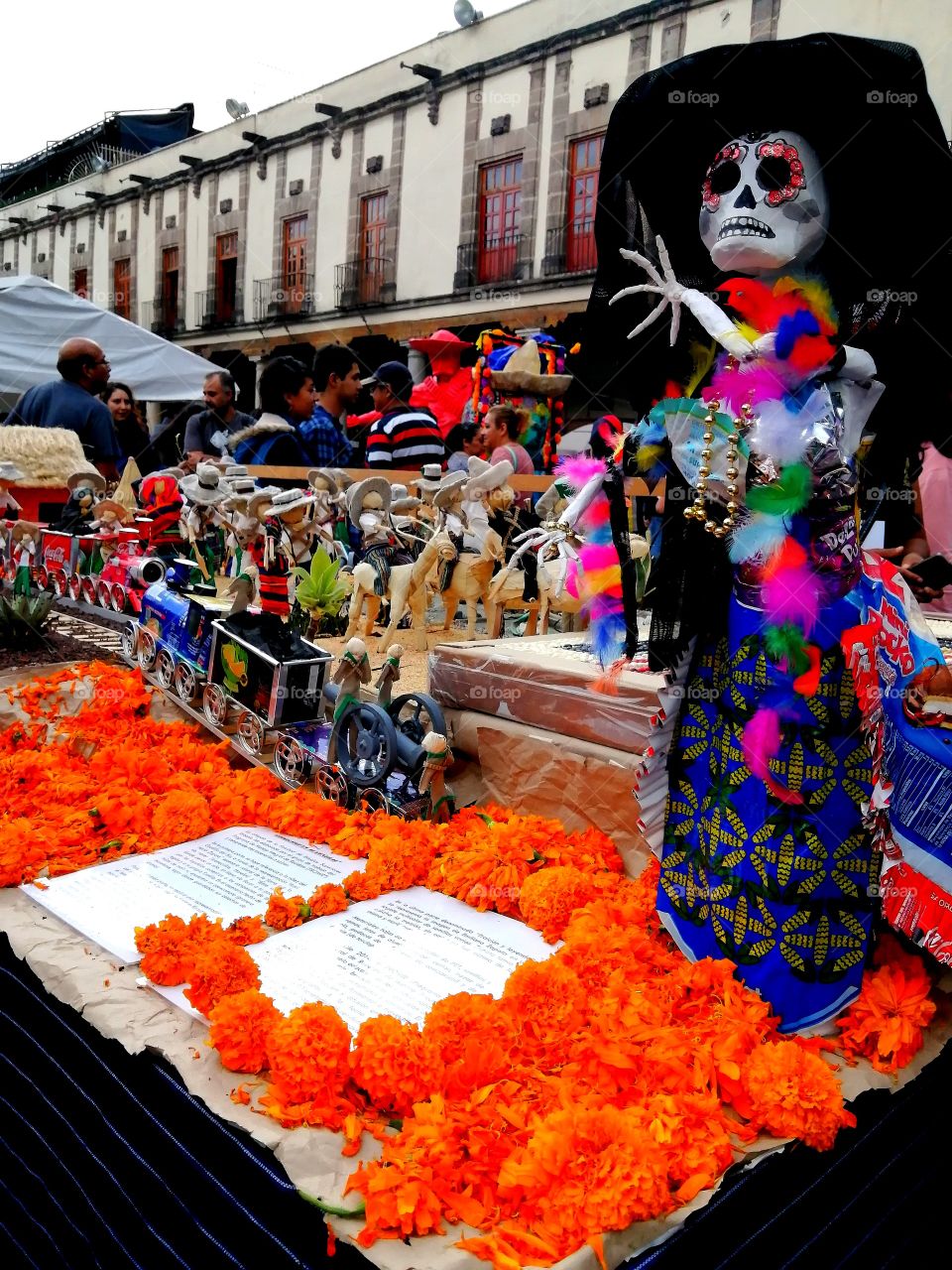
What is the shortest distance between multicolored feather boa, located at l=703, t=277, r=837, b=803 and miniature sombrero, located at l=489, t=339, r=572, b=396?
5953 millimetres

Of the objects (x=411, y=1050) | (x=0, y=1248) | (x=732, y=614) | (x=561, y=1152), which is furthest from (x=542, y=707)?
(x=0, y=1248)

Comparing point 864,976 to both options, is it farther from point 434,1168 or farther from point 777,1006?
point 434,1168

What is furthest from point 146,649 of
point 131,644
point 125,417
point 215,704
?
point 125,417

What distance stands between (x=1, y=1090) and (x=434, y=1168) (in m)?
1.24

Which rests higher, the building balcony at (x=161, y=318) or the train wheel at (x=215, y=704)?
the building balcony at (x=161, y=318)

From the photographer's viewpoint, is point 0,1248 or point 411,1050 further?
point 0,1248

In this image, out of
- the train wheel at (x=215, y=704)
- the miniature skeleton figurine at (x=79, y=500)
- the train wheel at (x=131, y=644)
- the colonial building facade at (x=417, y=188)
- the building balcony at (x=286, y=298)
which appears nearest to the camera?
the train wheel at (x=215, y=704)

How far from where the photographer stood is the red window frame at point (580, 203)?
1196 cm

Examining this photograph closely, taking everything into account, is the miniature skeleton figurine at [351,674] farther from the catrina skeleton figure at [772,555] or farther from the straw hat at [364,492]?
the straw hat at [364,492]

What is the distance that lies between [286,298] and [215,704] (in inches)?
578

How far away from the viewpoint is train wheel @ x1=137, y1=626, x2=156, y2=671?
12.3 feet

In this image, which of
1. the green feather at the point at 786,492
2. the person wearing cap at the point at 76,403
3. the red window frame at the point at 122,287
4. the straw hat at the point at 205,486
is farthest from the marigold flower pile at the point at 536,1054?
the red window frame at the point at 122,287

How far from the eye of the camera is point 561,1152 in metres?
1.41

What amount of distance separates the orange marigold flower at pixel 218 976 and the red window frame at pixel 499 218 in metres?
12.4
